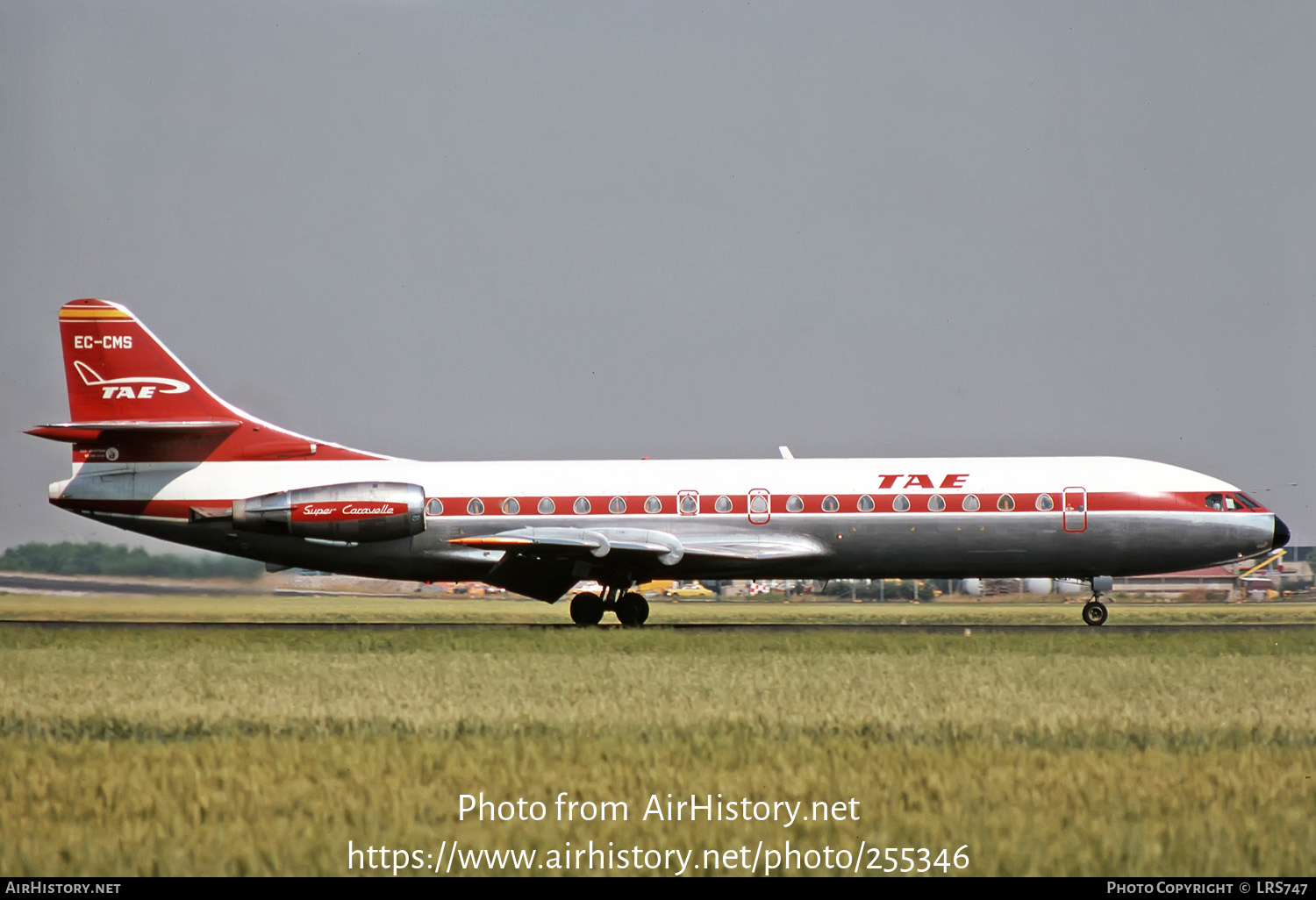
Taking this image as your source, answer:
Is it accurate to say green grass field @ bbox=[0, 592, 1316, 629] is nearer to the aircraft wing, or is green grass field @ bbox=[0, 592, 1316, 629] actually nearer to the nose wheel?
the nose wheel

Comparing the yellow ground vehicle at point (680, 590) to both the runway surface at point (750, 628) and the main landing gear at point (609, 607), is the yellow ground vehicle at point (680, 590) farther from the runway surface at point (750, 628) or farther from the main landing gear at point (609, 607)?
the runway surface at point (750, 628)

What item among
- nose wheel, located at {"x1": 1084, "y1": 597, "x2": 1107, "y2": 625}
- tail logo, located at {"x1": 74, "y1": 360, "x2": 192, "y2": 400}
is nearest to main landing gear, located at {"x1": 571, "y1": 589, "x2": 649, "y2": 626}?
nose wheel, located at {"x1": 1084, "y1": 597, "x2": 1107, "y2": 625}

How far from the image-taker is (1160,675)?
54.4 feet

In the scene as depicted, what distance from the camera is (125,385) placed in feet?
92.9

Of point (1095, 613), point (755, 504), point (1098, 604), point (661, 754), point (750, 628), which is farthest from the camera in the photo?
point (1095, 613)

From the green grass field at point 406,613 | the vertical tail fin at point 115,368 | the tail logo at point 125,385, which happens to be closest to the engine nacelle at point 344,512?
the vertical tail fin at point 115,368

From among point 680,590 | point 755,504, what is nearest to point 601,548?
point 755,504

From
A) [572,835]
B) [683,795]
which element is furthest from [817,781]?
[572,835]

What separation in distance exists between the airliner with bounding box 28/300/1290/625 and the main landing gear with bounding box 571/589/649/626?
0.05 metres

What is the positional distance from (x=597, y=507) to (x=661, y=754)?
17.4m

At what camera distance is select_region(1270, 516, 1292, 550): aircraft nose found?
28.1 m

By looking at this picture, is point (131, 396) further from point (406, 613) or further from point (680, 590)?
point (680, 590)
